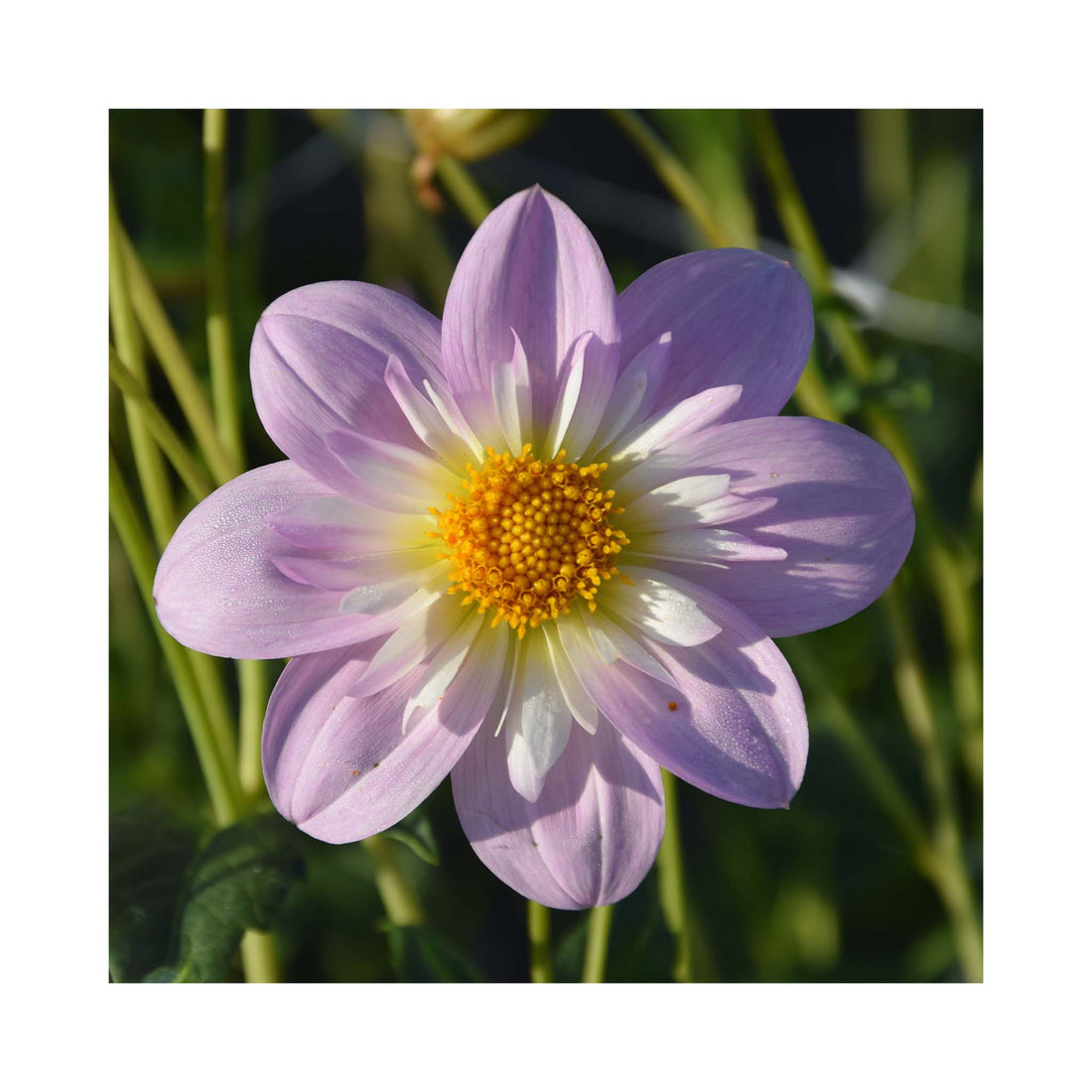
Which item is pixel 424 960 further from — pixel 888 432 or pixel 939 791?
pixel 888 432

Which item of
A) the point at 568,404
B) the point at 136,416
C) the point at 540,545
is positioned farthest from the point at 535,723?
the point at 136,416

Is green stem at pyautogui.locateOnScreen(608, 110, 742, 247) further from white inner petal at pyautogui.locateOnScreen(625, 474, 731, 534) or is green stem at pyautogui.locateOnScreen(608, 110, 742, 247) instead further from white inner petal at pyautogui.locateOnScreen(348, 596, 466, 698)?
white inner petal at pyautogui.locateOnScreen(348, 596, 466, 698)

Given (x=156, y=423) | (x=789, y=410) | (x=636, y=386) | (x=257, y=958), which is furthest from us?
(x=789, y=410)

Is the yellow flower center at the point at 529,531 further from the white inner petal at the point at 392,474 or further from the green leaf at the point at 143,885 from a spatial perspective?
the green leaf at the point at 143,885

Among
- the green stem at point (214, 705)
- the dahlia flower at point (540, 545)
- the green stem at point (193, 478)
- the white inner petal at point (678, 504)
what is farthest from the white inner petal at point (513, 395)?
the green stem at point (214, 705)
